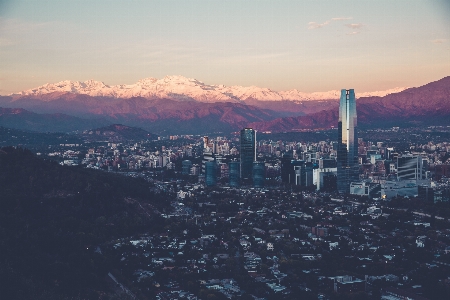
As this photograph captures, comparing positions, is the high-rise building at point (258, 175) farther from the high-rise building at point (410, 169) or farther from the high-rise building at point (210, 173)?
the high-rise building at point (410, 169)

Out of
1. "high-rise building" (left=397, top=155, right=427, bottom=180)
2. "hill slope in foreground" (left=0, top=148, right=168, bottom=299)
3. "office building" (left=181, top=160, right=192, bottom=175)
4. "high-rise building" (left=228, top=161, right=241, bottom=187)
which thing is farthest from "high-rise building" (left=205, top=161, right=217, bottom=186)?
"high-rise building" (left=397, top=155, right=427, bottom=180)

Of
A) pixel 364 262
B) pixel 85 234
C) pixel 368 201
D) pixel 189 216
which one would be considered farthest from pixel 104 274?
pixel 368 201

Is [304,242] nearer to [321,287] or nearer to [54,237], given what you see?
[321,287]

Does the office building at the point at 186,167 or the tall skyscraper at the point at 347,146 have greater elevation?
the tall skyscraper at the point at 347,146

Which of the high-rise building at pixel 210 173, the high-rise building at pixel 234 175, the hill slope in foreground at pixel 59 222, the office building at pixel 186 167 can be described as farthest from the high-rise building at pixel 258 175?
the office building at pixel 186 167

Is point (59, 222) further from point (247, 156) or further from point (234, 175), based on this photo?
point (247, 156)

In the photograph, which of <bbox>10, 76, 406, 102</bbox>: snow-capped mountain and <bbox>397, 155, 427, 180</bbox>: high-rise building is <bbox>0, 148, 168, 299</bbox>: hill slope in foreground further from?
<bbox>10, 76, 406, 102</bbox>: snow-capped mountain
